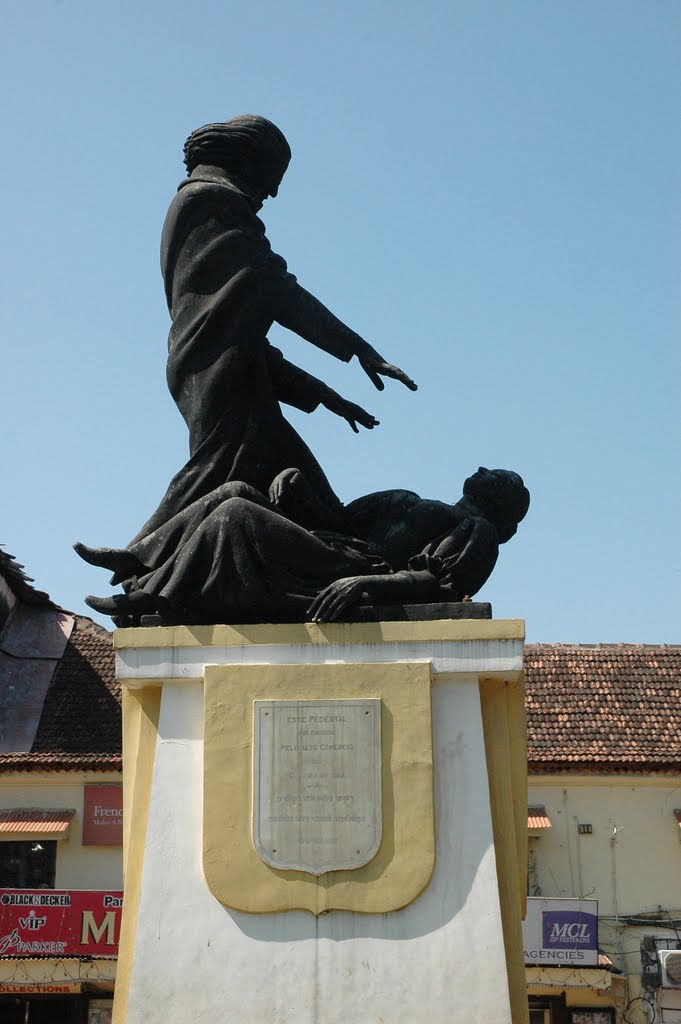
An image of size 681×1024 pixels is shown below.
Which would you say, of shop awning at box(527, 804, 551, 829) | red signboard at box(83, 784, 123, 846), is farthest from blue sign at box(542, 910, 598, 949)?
red signboard at box(83, 784, 123, 846)

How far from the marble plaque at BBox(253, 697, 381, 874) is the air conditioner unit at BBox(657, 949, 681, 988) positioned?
17416mm

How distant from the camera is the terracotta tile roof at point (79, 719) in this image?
23172 mm

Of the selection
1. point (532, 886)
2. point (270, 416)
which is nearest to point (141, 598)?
point (270, 416)

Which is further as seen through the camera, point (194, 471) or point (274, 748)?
point (194, 471)

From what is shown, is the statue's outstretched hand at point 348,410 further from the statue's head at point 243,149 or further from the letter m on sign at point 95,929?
the letter m on sign at point 95,929

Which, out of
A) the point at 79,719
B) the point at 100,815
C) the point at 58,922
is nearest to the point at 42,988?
the point at 58,922

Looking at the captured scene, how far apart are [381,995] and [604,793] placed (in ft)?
59.3

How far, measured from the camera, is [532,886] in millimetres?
23375

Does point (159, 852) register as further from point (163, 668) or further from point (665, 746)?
point (665, 746)

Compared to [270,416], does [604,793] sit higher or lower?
higher

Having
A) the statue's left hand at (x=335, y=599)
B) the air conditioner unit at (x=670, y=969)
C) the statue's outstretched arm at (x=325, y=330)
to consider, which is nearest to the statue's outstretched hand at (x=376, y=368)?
the statue's outstretched arm at (x=325, y=330)

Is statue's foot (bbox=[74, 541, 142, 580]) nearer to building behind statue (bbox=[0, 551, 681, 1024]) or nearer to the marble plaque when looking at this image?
the marble plaque

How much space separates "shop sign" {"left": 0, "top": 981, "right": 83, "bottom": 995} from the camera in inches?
868

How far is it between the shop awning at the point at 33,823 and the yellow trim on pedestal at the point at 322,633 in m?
17.1
